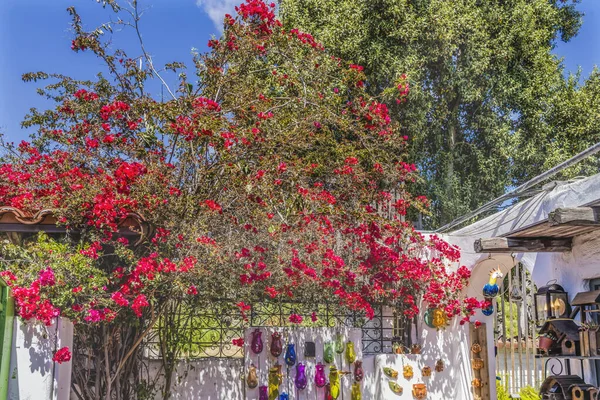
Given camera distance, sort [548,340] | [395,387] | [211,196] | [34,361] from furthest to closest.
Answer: [395,387] → [211,196] → [548,340] → [34,361]

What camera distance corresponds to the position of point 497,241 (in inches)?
203

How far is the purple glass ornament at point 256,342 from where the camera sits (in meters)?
6.09

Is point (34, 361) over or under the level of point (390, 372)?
over

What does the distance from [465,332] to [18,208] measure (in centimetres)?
526

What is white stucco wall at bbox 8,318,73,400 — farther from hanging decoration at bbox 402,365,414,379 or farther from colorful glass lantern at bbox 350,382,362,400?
hanging decoration at bbox 402,365,414,379

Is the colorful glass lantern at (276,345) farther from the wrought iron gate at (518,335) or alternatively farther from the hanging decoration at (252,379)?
the wrought iron gate at (518,335)

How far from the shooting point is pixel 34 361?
4.27 m

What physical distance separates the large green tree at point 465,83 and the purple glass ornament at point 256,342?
579cm

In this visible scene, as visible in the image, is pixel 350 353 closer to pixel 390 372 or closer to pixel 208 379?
pixel 390 372

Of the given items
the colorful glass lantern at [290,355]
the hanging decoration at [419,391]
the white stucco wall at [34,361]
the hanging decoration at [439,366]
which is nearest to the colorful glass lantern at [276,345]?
the colorful glass lantern at [290,355]

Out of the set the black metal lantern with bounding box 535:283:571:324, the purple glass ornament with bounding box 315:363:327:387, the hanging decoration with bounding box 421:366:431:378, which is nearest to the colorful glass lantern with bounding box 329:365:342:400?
the purple glass ornament with bounding box 315:363:327:387

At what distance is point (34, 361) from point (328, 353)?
310 centimetres

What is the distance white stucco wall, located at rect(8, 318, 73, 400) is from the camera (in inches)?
162

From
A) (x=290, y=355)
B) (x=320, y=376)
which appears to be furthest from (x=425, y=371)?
(x=290, y=355)
